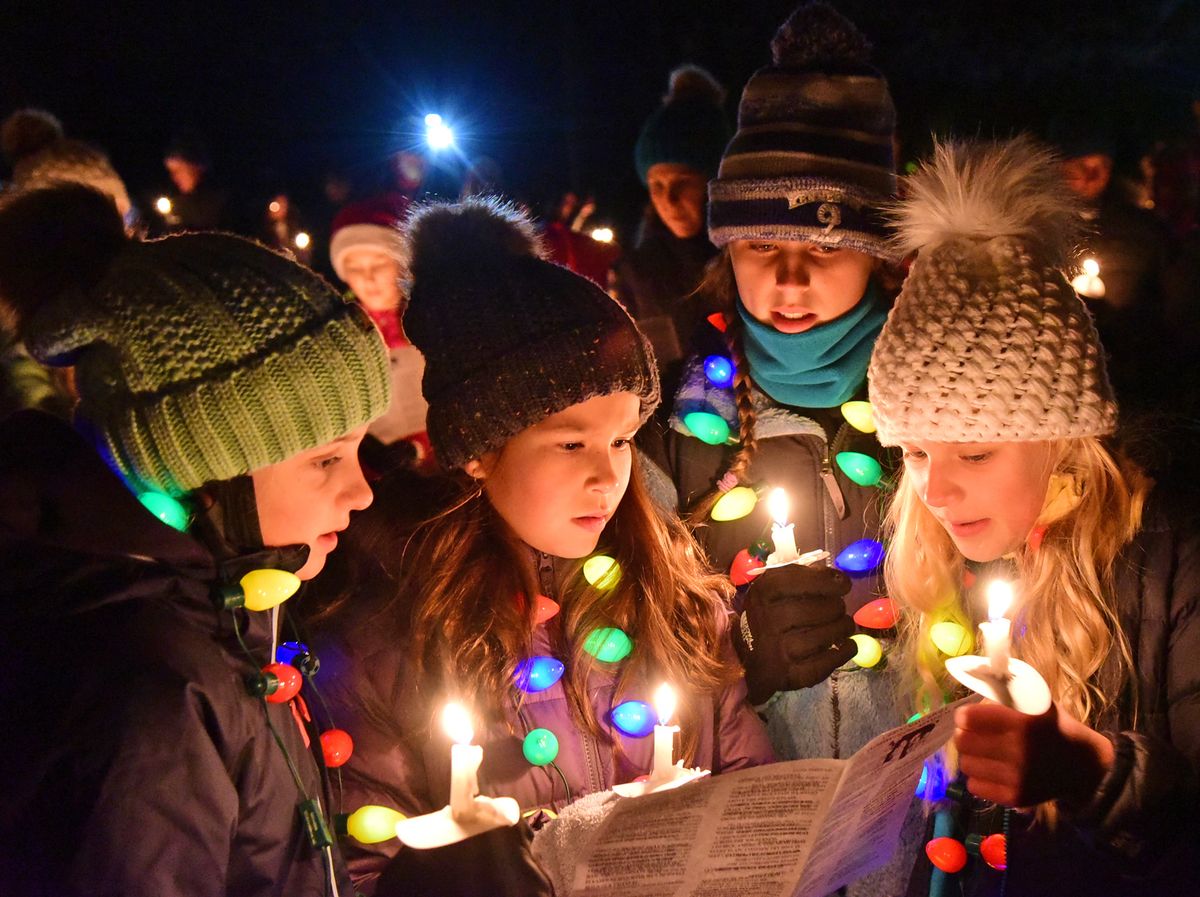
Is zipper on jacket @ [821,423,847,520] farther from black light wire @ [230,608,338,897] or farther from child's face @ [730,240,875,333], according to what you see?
black light wire @ [230,608,338,897]

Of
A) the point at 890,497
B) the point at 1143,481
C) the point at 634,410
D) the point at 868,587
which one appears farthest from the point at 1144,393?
the point at 634,410

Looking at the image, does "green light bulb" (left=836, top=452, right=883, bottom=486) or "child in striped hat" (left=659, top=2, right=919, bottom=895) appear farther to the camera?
"child in striped hat" (left=659, top=2, right=919, bottom=895)

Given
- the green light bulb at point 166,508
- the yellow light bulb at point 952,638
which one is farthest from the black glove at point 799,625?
the green light bulb at point 166,508

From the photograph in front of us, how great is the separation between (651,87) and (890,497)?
10686mm

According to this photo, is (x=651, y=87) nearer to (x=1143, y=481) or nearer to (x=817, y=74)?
(x=817, y=74)

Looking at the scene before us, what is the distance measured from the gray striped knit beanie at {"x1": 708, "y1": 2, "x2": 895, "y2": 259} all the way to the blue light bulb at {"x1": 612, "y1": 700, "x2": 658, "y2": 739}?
151 cm

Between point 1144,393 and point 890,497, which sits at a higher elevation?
point 1144,393

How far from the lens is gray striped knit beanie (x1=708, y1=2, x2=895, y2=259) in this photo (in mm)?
2953

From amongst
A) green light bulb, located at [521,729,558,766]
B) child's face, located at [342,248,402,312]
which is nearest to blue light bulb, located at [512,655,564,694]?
green light bulb, located at [521,729,558,766]

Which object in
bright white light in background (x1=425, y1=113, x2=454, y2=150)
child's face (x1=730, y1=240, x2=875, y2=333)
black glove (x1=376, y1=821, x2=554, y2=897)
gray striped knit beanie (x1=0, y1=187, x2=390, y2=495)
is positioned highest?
bright white light in background (x1=425, y1=113, x2=454, y2=150)

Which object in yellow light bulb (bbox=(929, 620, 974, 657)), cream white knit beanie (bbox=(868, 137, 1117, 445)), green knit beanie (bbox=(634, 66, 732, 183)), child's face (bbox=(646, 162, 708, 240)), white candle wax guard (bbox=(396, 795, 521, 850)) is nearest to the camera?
white candle wax guard (bbox=(396, 795, 521, 850))

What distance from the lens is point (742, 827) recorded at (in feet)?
6.14

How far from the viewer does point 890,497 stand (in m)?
2.82

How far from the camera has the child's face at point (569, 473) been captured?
236 cm
